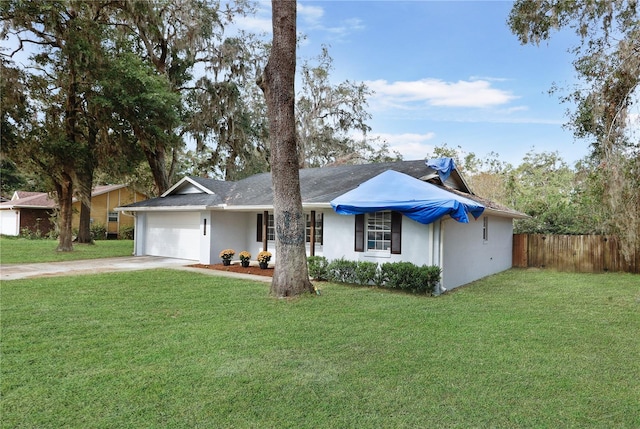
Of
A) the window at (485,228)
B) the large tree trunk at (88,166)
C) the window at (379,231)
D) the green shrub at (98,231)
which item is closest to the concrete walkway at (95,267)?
the window at (379,231)

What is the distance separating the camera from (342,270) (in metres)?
10.5

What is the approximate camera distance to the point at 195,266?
13328 millimetres

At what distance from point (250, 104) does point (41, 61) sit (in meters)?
12.2

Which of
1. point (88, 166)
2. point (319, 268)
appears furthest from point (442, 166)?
point (88, 166)

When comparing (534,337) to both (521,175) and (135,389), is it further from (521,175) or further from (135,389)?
(521,175)

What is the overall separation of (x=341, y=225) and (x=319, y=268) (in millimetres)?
1377

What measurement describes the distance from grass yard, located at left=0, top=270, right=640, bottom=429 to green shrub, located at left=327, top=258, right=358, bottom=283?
1901mm

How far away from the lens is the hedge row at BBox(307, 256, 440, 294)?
9.12 meters

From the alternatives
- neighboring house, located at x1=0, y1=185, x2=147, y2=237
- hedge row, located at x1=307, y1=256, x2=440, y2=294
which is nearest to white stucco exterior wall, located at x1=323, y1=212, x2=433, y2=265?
hedge row, located at x1=307, y1=256, x2=440, y2=294

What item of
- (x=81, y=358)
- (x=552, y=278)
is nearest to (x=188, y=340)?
(x=81, y=358)

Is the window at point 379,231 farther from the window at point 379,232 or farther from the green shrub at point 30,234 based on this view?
the green shrub at point 30,234

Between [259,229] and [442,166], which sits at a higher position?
[442,166]

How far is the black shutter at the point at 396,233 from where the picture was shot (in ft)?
33.4

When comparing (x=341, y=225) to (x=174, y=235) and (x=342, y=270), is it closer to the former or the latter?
(x=342, y=270)
